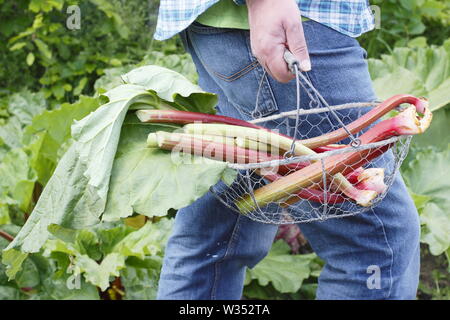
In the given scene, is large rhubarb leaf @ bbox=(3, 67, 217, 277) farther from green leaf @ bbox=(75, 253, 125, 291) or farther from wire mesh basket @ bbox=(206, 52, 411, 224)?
green leaf @ bbox=(75, 253, 125, 291)

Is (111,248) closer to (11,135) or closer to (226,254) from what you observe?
(226,254)

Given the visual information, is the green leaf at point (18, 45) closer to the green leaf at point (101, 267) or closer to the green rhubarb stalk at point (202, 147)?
the green leaf at point (101, 267)

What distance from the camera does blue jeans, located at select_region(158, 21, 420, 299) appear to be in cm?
140

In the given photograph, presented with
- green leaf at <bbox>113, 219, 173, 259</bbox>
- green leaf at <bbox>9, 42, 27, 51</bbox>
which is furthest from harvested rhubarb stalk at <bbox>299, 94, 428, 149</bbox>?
green leaf at <bbox>9, 42, 27, 51</bbox>

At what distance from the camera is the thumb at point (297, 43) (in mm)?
1240

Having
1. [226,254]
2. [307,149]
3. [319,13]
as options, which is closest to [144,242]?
[226,254]

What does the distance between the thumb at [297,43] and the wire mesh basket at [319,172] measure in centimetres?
2

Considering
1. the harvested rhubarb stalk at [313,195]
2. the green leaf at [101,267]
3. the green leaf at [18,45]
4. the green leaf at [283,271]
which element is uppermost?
the green leaf at [18,45]

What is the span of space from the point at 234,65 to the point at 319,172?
0.29 metres

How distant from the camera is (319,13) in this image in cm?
136

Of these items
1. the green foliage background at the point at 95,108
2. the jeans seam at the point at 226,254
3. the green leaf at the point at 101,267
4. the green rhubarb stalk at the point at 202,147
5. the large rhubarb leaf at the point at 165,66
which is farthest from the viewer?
the large rhubarb leaf at the point at 165,66

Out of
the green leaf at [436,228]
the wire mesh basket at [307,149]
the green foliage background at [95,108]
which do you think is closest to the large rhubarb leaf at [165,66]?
the green foliage background at [95,108]
